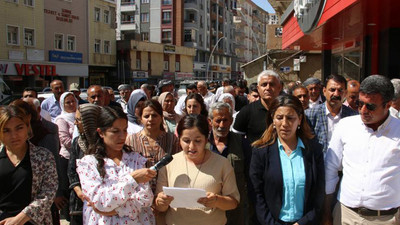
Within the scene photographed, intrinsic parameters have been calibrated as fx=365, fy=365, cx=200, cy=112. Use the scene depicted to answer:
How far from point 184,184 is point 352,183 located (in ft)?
4.53

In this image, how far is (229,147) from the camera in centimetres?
366

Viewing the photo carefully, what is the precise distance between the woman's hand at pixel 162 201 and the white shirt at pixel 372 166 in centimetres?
147

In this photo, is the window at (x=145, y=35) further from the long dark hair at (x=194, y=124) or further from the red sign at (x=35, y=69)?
the long dark hair at (x=194, y=124)

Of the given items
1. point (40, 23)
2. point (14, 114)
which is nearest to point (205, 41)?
point (40, 23)

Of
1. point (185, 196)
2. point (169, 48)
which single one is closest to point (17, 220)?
point (185, 196)

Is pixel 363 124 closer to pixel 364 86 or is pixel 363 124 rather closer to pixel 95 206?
pixel 364 86

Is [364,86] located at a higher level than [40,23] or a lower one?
lower

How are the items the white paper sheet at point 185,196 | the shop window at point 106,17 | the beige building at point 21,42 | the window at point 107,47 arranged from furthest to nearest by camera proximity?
the window at point 107,47 < the shop window at point 106,17 < the beige building at point 21,42 < the white paper sheet at point 185,196

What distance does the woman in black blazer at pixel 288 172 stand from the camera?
9.78 ft

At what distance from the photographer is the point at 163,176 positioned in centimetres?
313

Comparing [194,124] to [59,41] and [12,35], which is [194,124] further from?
[59,41]

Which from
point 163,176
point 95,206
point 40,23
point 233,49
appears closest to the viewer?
point 95,206

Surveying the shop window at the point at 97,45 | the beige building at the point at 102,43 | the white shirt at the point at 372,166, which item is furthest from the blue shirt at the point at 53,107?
the shop window at the point at 97,45

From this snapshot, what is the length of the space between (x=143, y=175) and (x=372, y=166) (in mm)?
1818
